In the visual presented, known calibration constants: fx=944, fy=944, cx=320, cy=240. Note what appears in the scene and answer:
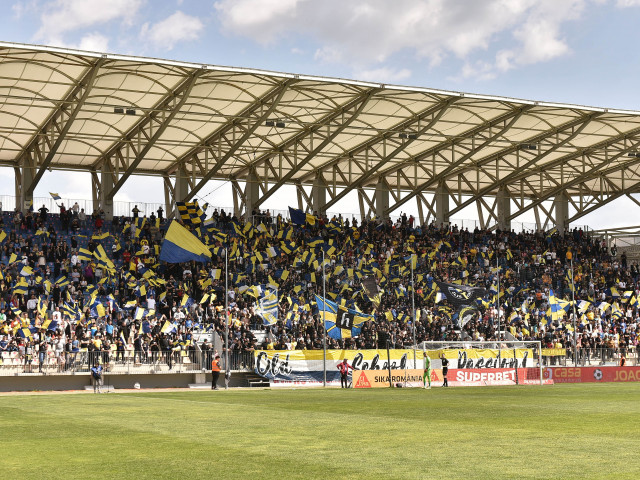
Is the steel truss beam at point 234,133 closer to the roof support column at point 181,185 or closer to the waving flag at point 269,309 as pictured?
the roof support column at point 181,185

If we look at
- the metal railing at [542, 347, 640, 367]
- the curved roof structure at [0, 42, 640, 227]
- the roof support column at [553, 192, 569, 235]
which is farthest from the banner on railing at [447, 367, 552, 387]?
the roof support column at [553, 192, 569, 235]

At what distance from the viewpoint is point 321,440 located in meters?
17.0

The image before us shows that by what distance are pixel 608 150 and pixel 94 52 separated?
38202 millimetres

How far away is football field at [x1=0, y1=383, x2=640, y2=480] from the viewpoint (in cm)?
1299

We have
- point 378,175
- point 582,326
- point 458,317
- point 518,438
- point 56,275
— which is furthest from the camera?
point 378,175

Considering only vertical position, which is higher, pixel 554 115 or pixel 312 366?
pixel 554 115

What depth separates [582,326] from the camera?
63094 millimetres

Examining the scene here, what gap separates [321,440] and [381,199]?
182 ft

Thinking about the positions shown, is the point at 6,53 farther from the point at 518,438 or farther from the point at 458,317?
the point at 518,438

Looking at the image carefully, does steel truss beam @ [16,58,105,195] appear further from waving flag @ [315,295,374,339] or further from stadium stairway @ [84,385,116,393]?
waving flag @ [315,295,374,339]

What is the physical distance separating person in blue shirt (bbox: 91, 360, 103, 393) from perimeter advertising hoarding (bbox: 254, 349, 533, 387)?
8.05 meters

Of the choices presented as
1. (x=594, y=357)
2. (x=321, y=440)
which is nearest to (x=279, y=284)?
(x=594, y=357)

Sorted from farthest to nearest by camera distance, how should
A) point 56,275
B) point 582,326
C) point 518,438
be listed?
point 582,326, point 56,275, point 518,438

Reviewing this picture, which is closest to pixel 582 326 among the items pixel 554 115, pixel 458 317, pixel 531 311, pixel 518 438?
pixel 531 311
